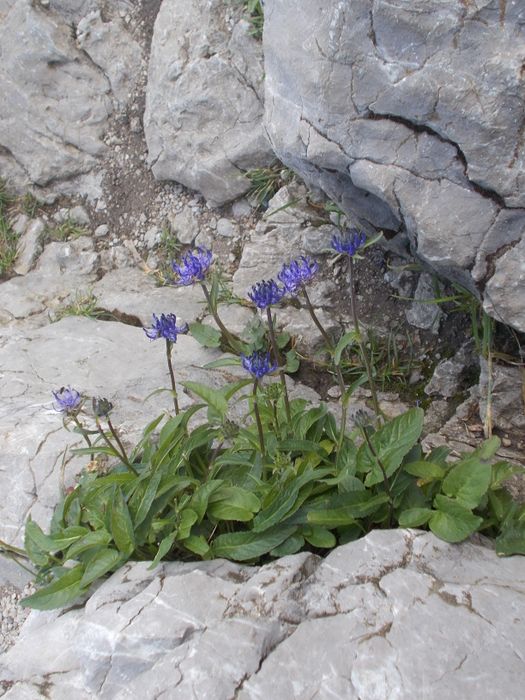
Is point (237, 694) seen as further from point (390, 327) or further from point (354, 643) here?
point (390, 327)

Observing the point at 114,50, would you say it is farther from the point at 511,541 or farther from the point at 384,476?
the point at 511,541

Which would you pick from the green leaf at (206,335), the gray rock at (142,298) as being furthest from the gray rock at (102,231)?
the green leaf at (206,335)

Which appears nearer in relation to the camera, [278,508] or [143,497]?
[278,508]

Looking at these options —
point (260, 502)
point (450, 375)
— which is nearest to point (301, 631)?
point (260, 502)

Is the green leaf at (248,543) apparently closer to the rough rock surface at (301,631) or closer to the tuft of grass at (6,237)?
the rough rock surface at (301,631)

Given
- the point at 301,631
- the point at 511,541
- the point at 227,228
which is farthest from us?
the point at 227,228

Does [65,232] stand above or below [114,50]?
below

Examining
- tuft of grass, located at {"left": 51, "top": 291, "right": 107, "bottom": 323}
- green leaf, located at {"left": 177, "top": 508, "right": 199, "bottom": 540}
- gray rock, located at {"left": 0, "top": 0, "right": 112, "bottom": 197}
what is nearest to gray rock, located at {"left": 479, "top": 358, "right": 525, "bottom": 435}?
green leaf, located at {"left": 177, "top": 508, "right": 199, "bottom": 540}
